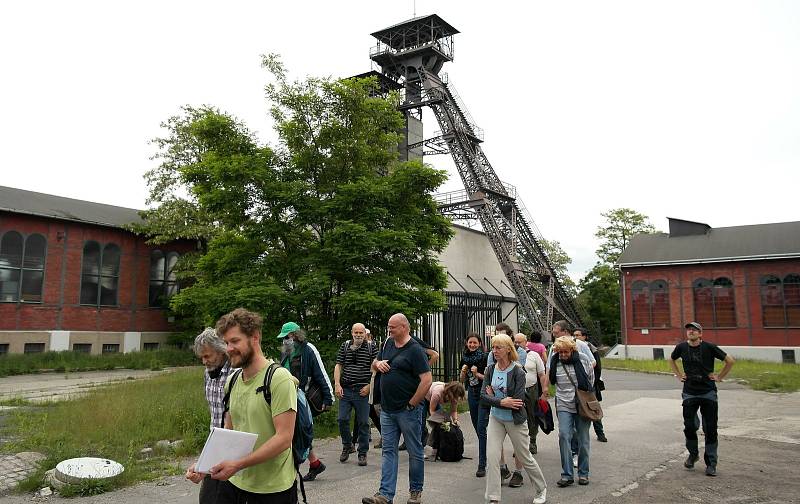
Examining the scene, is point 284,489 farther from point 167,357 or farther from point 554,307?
point 554,307

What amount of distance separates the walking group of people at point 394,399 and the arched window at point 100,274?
2613cm

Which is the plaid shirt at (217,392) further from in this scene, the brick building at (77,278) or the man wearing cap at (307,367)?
the brick building at (77,278)

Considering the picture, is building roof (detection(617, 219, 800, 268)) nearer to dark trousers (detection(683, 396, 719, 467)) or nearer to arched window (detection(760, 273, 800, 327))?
arched window (detection(760, 273, 800, 327))

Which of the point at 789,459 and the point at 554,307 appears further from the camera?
the point at 554,307

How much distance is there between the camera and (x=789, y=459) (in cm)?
822

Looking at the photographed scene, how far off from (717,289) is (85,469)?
39.1m

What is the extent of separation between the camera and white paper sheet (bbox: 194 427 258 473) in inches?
122

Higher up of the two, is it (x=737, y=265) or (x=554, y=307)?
(x=737, y=265)

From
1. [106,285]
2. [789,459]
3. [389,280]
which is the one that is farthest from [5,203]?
[789,459]

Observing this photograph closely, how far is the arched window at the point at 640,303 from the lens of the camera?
38750 mm

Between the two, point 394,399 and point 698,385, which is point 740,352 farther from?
point 394,399

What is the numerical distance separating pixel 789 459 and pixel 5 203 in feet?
104

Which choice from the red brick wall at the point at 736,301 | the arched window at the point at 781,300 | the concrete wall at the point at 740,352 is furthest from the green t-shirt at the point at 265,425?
the arched window at the point at 781,300

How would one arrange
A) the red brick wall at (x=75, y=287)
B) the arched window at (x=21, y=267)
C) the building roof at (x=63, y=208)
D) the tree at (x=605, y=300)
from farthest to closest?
1. the tree at (x=605, y=300)
2. the building roof at (x=63, y=208)
3. the red brick wall at (x=75, y=287)
4. the arched window at (x=21, y=267)
